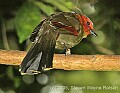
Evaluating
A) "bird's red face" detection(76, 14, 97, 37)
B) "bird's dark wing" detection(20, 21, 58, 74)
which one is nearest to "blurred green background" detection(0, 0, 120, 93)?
"bird's red face" detection(76, 14, 97, 37)

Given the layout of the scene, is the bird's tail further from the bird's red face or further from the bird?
the bird's red face

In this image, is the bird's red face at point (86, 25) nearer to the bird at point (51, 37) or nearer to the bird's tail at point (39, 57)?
the bird at point (51, 37)

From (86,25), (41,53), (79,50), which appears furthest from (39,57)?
(79,50)

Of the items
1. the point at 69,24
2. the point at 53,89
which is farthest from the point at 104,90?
the point at 69,24

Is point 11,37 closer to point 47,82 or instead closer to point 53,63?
point 47,82

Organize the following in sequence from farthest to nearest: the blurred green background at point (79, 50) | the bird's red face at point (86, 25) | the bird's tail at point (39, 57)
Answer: the blurred green background at point (79, 50)
the bird's red face at point (86, 25)
the bird's tail at point (39, 57)

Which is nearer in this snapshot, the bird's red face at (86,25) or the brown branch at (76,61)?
the brown branch at (76,61)

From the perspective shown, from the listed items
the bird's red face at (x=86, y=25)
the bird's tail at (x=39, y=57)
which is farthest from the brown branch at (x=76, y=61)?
the bird's red face at (x=86, y=25)
